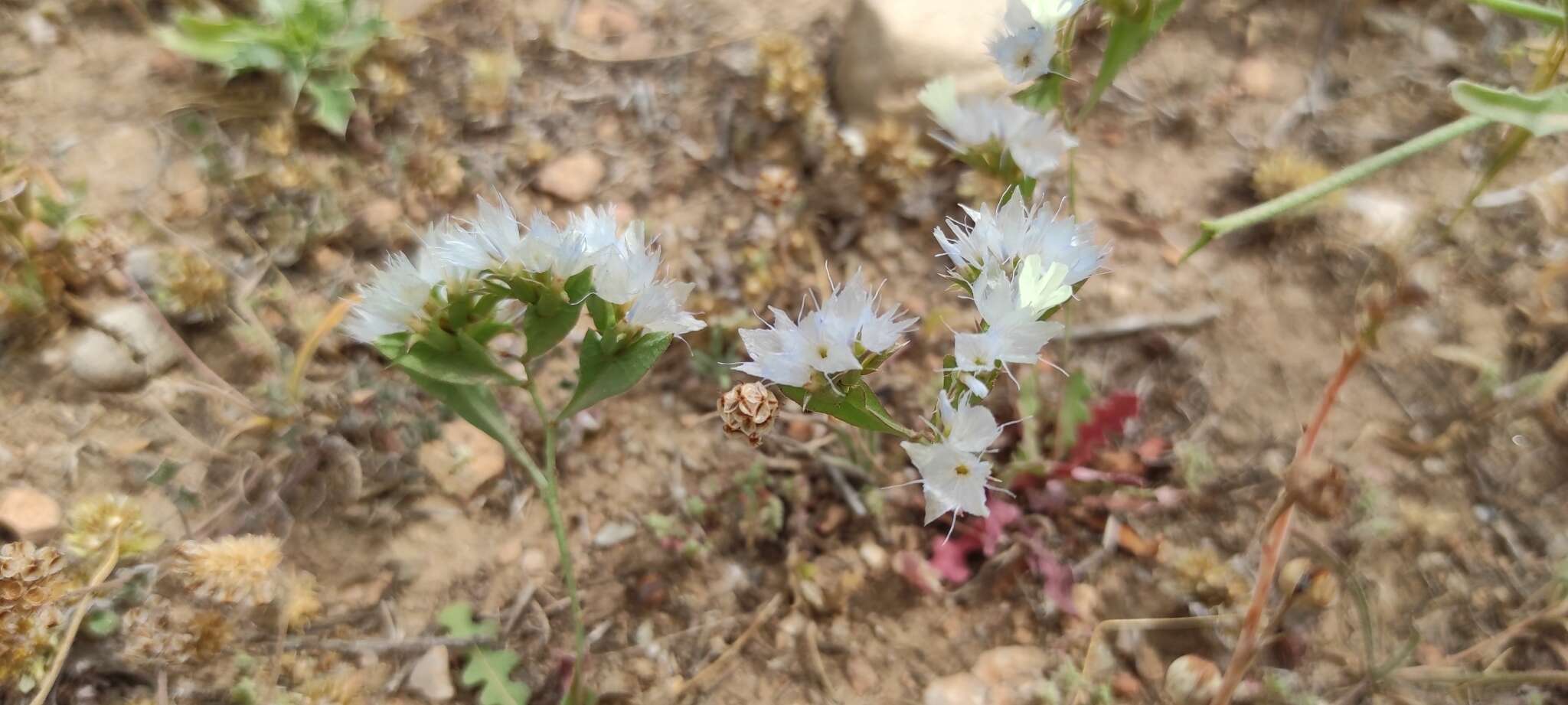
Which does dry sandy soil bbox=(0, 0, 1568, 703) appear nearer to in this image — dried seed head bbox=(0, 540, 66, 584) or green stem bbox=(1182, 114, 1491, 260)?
dried seed head bbox=(0, 540, 66, 584)

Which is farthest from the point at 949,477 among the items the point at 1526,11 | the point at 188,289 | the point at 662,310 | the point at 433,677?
the point at 188,289

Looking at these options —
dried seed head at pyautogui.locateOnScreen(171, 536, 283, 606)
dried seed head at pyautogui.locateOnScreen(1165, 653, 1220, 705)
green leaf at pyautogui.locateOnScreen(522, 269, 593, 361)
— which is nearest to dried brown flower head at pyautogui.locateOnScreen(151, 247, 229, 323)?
dried seed head at pyautogui.locateOnScreen(171, 536, 283, 606)

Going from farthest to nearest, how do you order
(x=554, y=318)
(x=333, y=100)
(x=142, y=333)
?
1. (x=333, y=100)
2. (x=142, y=333)
3. (x=554, y=318)

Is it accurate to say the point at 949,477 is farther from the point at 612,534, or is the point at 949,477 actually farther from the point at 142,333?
the point at 142,333

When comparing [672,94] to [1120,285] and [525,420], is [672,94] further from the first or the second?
[1120,285]

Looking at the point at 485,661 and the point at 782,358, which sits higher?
the point at 782,358

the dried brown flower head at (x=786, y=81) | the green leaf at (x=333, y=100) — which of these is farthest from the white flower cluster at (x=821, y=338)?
the green leaf at (x=333, y=100)

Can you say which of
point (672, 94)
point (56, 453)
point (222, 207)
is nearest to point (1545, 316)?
point (672, 94)
